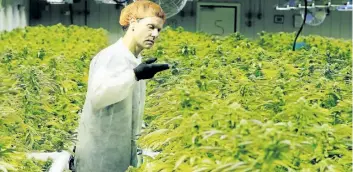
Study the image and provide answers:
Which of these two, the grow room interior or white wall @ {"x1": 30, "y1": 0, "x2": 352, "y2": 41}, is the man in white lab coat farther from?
white wall @ {"x1": 30, "y1": 0, "x2": 352, "y2": 41}

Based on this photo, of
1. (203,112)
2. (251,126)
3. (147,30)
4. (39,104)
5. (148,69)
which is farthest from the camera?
(39,104)

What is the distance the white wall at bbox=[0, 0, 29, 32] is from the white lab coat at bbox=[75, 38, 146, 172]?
9022mm

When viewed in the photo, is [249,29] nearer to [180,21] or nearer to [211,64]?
[180,21]

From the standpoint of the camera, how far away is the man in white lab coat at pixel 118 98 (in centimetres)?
265

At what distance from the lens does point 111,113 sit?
2846 mm

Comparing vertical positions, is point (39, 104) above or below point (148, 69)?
below

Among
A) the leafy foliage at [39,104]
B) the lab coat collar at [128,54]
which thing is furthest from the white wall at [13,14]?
the lab coat collar at [128,54]

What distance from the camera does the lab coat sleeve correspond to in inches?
103

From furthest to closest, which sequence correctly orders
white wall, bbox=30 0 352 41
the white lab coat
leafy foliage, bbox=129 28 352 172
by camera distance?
white wall, bbox=30 0 352 41 → the white lab coat → leafy foliage, bbox=129 28 352 172

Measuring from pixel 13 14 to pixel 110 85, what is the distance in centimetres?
1328

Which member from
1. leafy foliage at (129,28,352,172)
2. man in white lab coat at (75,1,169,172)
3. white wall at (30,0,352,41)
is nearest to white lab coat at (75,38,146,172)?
man in white lab coat at (75,1,169,172)

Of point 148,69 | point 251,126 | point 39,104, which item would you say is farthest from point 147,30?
point 251,126

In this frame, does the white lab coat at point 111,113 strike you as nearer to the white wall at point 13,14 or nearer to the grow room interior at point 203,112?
the grow room interior at point 203,112

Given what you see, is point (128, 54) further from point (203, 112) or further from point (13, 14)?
point (13, 14)
